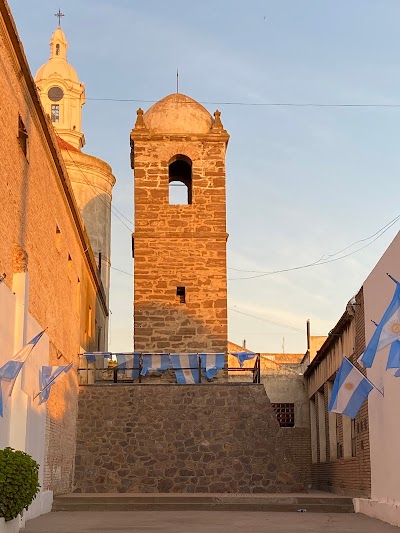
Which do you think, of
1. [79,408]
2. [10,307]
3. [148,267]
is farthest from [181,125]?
[10,307]

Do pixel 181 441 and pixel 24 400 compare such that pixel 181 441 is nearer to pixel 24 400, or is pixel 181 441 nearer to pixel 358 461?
pixel 358 461

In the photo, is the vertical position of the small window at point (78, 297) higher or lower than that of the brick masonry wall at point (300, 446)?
higher

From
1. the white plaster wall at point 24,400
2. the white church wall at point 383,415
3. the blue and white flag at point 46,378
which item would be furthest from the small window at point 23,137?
the white church wall at point 383,415

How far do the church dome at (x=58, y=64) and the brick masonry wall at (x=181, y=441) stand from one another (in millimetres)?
20792

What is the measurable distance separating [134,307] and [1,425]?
11.7 metres

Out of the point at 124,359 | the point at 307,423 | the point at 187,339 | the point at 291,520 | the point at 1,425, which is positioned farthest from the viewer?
the point at 307,423

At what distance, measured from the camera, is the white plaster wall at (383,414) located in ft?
41.4

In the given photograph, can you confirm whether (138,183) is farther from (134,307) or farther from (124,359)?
(124,359)

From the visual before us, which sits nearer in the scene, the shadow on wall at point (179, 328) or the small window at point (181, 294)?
the shadow on wall at point (179, 328)

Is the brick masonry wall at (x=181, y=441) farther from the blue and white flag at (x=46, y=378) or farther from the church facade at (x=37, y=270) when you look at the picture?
the blue and white flag at (x=46, y=378)

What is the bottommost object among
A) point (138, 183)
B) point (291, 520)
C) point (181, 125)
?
point (291, 520)

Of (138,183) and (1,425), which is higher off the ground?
(138,183)

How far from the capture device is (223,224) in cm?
2411

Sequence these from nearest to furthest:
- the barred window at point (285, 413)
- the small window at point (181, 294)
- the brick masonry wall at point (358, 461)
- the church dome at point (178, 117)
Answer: the brick masonry wall at point (358, 461) < the small window at point (181, 294) < the church dome at point (178, 117) < the barred window at point (285, 413)
